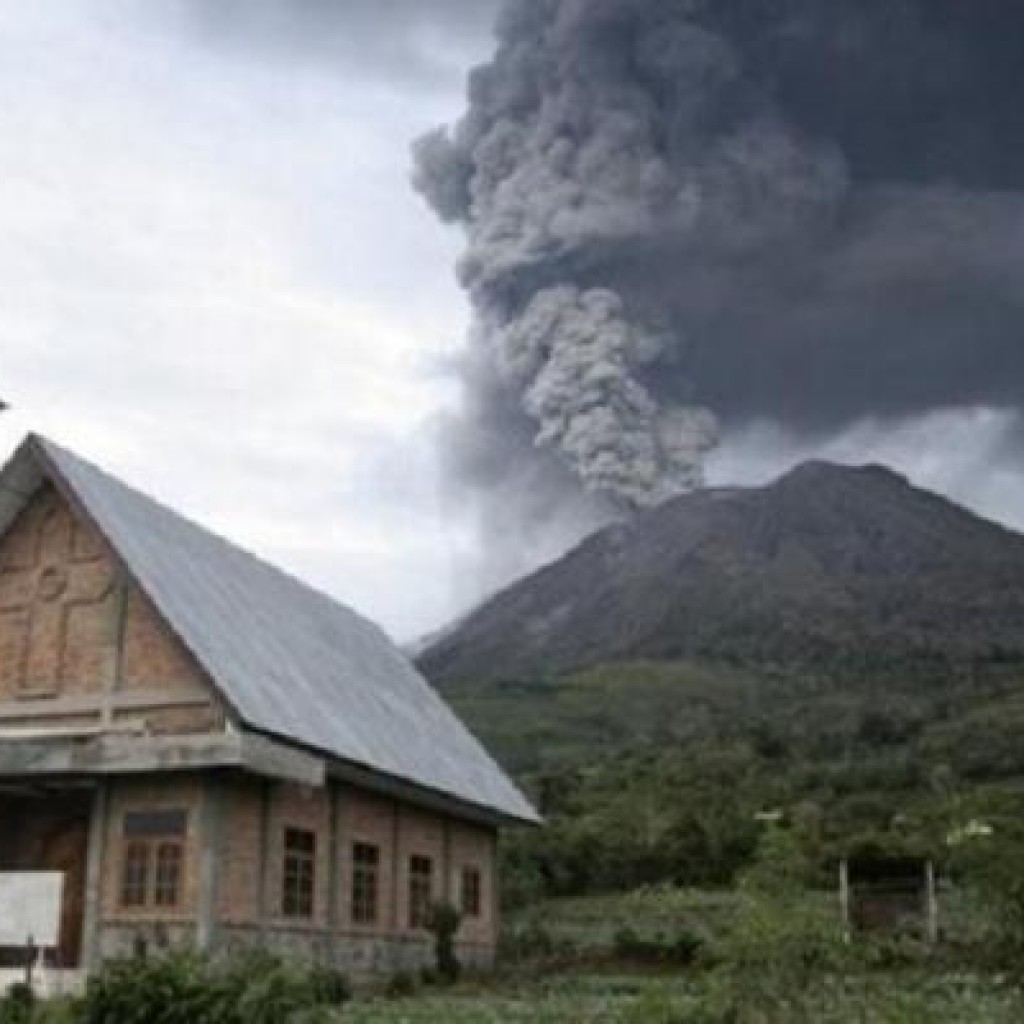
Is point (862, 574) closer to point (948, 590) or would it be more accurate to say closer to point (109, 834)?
point (948, 590)

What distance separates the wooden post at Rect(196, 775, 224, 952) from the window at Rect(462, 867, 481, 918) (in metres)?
9.23

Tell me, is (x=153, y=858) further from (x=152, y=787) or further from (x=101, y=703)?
(x=101, y=703)

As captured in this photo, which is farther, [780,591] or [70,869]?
[780,591]

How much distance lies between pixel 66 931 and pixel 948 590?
421 ft

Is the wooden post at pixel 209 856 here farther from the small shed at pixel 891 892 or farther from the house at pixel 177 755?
the small shed at pixel 891 892

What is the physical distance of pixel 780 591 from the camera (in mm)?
139875

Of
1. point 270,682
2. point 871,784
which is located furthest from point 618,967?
point 871,784

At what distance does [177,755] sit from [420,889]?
8.62 metres

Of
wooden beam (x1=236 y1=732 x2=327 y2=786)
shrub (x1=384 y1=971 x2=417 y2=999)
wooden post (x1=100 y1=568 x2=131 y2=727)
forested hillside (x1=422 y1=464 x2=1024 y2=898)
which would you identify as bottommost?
shrub (x1=384 y1=971 x2=417 y2=999)

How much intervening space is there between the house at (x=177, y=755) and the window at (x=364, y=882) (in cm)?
4

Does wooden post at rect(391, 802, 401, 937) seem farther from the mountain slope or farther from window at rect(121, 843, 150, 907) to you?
the mountain slope

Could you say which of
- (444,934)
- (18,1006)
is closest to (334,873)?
(444,934)

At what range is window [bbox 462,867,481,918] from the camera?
102ft

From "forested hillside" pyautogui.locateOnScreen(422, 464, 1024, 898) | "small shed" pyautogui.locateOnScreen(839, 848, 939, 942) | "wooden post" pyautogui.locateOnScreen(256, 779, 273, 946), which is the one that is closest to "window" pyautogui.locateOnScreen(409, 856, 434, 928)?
"wooden post" pyautogui.locateOnScreen(256, 779, 273, 946)
